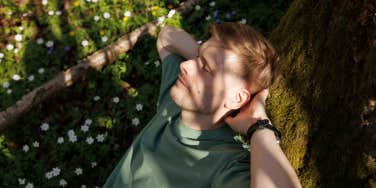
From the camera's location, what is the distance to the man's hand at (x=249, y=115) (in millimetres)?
2340

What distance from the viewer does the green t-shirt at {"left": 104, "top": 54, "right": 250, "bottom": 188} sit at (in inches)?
86.5

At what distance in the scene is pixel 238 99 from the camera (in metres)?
2.38

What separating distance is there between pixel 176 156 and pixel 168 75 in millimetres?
601

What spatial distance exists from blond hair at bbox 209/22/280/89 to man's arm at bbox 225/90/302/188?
19 cm

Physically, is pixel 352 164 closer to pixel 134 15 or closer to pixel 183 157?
pixel 183 157

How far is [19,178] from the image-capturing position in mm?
4070

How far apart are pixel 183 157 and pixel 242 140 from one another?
340 mm

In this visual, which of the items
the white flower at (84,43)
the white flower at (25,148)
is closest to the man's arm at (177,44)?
the white flower at (25,148)

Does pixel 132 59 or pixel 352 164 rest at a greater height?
pixel 352 164

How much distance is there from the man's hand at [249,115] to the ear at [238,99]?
0.06 metres

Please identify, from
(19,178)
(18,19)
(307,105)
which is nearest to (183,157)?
(307,105)

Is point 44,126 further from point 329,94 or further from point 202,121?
point 329,94

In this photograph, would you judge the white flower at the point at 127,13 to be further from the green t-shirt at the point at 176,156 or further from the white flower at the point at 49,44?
the green t-shirt at the point at 176,156

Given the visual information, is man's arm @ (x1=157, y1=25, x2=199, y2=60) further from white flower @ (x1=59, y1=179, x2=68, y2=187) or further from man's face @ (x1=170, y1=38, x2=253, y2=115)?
white flower @ (x1=59, y1=179, x2=68, y2=187)
